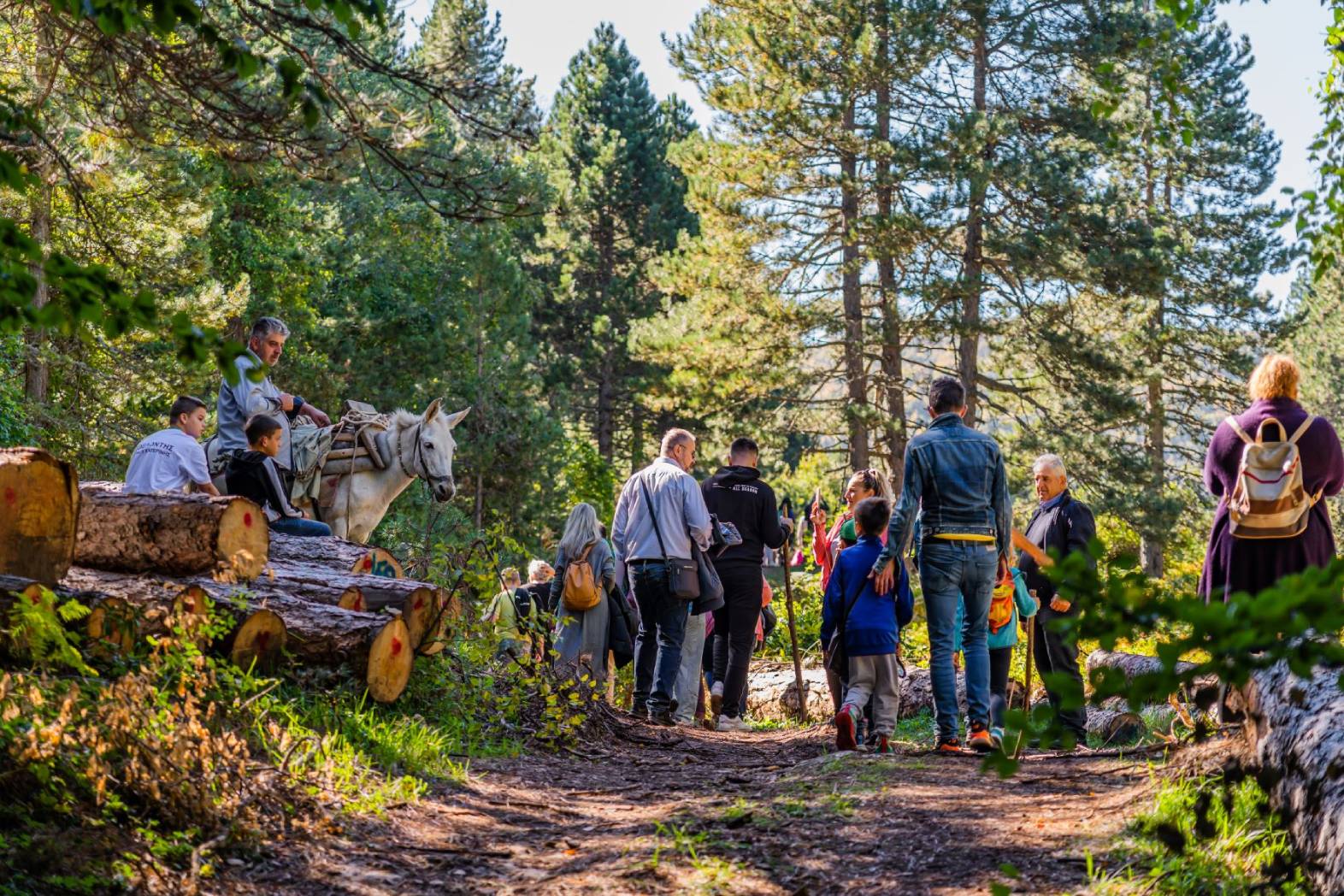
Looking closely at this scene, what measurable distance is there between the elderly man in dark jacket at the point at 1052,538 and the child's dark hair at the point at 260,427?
15.4ft

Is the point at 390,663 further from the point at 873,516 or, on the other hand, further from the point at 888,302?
the point at 888,302

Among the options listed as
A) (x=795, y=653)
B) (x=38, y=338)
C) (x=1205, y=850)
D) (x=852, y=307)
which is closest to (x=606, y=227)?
(x=852, y=307)

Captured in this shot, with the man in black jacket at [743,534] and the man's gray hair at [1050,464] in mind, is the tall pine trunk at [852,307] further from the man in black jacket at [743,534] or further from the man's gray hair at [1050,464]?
the man's gray hair at [1050,464]

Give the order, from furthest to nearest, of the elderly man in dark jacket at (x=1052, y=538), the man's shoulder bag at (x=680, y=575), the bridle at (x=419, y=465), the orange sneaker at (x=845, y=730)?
the bridle at (x=419, y=465)
the man's shoulder bag at (x=680, y=575)
the elderly man in dark jacket at (x=1052, y=538)
the orange sneaker at (x=845, y=730)

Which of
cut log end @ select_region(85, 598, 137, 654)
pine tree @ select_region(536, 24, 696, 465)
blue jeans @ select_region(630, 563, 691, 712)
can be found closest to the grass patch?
cut log end @ select_region(85, 598, 137, 654)

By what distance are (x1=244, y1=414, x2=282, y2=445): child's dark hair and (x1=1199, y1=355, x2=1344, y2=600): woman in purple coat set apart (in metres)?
5.38

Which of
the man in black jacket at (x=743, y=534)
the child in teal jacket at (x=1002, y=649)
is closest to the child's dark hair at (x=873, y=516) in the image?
the child in teal jacket at (x=1002, y=649)

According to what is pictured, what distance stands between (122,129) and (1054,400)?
30.1m

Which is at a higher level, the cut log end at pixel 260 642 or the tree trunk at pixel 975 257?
the tree trunk at pixel 975 257

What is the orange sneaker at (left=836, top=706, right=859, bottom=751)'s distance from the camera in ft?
24.1

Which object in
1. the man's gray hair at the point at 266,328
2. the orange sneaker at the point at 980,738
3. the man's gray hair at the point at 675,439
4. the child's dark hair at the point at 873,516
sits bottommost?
the orange sneaker at the point at 980,738

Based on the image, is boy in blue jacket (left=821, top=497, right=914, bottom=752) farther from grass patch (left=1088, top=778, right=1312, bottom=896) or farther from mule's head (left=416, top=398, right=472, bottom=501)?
mule's head (left=416, top=398, right=472, bottom=501)

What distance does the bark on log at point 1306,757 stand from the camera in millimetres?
3859

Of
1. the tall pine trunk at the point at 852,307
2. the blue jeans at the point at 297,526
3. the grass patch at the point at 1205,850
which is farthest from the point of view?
the tall pine trunk at the point at 852,307
